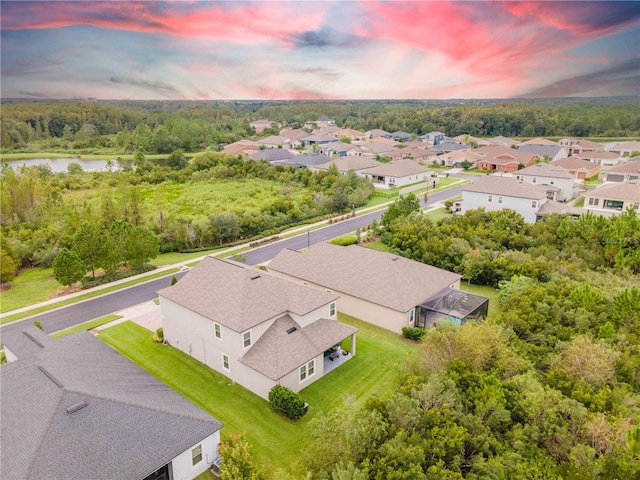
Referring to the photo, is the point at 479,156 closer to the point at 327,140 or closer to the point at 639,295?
the point at 327,140

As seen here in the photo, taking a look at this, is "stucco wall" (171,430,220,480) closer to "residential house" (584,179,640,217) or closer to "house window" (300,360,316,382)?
"house window" (300,360,316,382)

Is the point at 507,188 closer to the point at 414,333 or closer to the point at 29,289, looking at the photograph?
the point at 414,333

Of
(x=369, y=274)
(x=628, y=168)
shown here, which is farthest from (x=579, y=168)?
(x=369, y=274)

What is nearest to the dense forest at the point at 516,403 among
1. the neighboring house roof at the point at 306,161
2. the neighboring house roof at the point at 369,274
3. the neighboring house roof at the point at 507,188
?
the neighboring house roof at the point at 369,274

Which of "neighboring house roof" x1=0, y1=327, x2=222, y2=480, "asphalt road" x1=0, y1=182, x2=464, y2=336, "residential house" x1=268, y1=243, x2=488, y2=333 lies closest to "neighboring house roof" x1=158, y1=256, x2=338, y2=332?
"neighboring house roof" x1=0, y1=327, x2=222, y2=480

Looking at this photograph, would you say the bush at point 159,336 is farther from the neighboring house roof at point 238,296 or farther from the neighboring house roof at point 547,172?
the neighboring house roof at point 547,172
